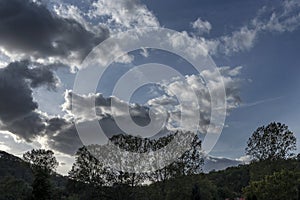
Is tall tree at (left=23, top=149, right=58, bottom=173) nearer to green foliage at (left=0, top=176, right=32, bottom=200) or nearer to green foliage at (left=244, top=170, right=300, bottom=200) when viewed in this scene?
green foliage at (left=0, top=176, right=32, bottom=200)

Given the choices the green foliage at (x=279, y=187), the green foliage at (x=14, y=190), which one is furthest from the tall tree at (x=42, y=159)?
the green foliage at (x=279, y=187)

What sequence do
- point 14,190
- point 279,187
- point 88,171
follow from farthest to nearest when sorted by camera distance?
1. point 14,190
2. point 88,171
3. point 279,187

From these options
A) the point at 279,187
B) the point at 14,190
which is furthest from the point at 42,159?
the point at 279,187

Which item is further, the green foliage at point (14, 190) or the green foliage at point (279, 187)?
the green foliage at point (14, 190)

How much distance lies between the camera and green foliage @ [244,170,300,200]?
41.7 meters

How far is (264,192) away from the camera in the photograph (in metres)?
42.8

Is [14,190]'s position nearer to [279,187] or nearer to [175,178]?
[175,178]

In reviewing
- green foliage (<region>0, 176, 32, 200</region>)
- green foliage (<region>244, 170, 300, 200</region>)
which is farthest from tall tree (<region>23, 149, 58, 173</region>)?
green foliage (<region>244, 170, 300, 200</region>)

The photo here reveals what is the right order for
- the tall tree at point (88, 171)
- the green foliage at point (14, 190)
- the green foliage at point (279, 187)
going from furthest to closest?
the green foliage at point (14, 190) < the tall tree at point (88, 171) < the green foliage at point (279, 187)

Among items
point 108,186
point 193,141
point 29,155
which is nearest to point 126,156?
point 108,186

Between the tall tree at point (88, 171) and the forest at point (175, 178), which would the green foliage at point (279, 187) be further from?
the tall tree at point (88, 171)

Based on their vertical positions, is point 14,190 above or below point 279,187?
above

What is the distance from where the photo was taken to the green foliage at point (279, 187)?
41.7 meters

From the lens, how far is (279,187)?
4166 centimetres
